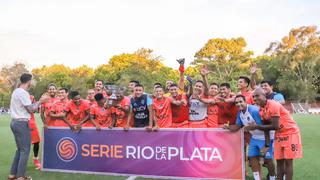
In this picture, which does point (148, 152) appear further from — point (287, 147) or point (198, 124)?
point (287, 147)

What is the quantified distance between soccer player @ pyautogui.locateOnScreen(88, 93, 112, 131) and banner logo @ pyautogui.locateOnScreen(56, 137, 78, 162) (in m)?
0.70

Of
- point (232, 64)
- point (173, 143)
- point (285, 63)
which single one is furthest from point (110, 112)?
point (232, 64)

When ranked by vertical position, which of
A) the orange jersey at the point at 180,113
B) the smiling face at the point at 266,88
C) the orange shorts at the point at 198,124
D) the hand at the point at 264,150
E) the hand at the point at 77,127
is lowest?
the hand at the point at 264,150

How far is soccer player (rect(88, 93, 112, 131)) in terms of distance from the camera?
28.7 ft

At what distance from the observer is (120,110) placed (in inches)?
333

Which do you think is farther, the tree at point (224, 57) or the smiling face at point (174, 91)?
the tree at point (224, 57)

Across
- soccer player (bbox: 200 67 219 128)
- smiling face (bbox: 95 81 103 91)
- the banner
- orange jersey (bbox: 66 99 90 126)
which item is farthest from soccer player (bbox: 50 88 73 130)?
soccer player (bbox: 200 67 219 128)

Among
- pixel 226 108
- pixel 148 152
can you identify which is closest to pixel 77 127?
pixel 148 152

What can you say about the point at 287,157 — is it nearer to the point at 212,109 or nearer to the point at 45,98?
the point at 212,109

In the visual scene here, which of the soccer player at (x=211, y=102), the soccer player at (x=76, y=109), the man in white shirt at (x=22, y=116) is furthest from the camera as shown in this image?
the soccer player at (x=76, y=109)

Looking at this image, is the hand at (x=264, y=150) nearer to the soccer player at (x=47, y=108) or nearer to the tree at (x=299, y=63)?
the soccer player at (x=47, y=108)

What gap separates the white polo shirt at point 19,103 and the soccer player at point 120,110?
1.87 metres

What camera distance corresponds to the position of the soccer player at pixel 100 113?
28.7 ft

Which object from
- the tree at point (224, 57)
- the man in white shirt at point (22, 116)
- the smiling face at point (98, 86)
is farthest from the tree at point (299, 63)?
the man in white shirt at point (22, 116)
